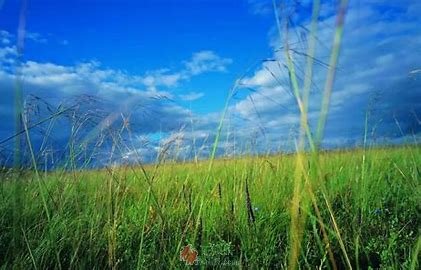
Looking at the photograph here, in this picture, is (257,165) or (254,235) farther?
(257,165)

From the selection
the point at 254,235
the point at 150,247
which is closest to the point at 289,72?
the point at 254,235

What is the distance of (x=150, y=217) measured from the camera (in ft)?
9.32

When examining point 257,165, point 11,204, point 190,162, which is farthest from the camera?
point 190,162

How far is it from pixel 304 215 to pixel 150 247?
84 cm

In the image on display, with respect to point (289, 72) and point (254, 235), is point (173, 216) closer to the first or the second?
point (254, 235)

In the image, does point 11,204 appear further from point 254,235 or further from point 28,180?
point 254,235

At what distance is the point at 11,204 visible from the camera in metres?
2.75

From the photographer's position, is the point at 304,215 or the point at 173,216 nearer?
the point at 304,215

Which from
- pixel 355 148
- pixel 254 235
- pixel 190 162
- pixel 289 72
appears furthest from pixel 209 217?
pixel 355 148

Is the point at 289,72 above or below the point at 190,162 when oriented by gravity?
above

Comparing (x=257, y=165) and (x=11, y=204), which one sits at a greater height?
(x=257, y=165)

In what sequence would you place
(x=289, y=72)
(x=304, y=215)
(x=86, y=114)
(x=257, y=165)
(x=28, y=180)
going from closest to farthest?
(x=289, y=72), (x=304, y=215), (x=86, y=114), (x=28, y=180), (x=257, y=165)

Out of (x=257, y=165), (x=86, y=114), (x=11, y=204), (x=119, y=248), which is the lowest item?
(x=119, y=248)

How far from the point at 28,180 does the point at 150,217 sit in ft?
3.53
